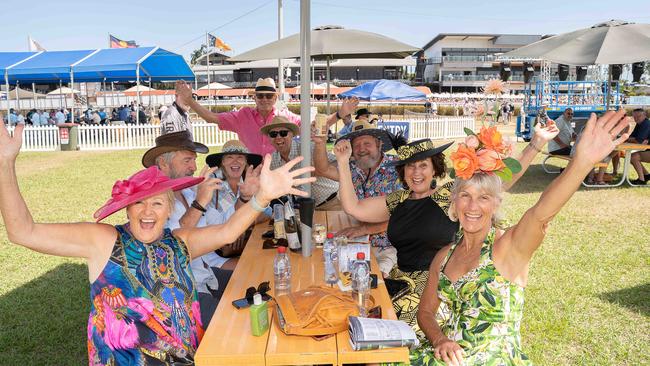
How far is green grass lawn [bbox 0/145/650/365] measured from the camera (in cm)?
375

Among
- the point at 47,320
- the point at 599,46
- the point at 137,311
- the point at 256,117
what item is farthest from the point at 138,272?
the point at 599,46

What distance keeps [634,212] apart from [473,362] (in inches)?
280

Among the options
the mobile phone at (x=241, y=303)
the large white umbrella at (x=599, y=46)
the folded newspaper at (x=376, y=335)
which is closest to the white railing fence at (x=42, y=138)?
the large white umbrella at (x=599, y=46)

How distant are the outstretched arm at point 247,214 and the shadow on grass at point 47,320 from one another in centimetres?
179

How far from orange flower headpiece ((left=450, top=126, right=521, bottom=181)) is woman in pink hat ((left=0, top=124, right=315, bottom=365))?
32.2 inches

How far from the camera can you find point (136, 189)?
242 centimetres

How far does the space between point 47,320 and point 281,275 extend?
2777mm

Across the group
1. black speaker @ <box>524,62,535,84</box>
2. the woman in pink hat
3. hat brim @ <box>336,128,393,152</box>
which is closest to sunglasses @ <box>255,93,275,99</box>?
hat brim @ <box>336,128,393,152</box>

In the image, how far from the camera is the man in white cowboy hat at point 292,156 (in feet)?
16.9

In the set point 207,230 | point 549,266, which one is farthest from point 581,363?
point 207,230

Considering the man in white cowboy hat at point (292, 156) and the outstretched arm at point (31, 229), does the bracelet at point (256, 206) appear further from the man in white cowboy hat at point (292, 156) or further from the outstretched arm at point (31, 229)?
the man in white cowboy hat at point (292, 156)

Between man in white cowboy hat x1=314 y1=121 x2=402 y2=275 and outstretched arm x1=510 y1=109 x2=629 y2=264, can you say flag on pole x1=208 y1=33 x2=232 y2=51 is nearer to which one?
man in white cowboy hat x1=314 y1=121 x2=402 y2=275

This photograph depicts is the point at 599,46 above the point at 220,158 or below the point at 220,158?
above

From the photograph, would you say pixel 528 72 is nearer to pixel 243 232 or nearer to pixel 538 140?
pixel 538 140
